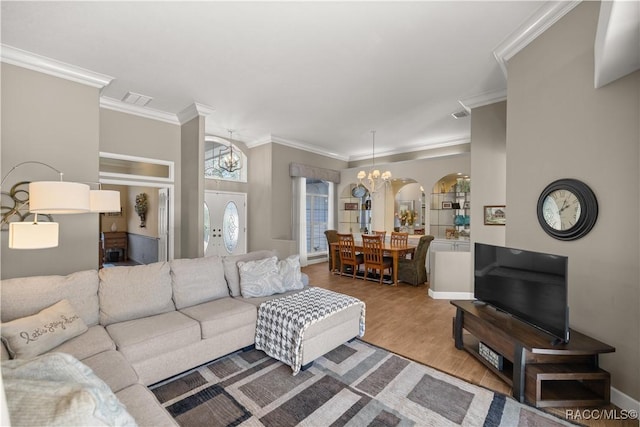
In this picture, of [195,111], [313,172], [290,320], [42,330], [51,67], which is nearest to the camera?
[42,330]

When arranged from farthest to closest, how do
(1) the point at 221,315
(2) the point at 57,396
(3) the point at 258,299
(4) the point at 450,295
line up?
1. (4) the point at 450,295
2. (3) the point at 258,299
3. (1) the point at 221,315
4. (2) the point at 57,396

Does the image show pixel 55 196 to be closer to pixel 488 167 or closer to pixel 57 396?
pixel 57 396

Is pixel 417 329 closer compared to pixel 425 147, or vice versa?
pixel 417 329

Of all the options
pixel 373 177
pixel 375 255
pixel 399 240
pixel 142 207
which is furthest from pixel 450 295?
pixel 142 207

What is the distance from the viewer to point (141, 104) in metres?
4.46

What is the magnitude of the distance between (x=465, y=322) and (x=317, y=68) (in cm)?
323

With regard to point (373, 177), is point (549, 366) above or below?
below

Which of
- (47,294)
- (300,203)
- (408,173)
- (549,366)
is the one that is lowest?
(549,366)

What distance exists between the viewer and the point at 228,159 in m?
6.12

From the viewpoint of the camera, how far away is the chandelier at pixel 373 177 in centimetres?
609

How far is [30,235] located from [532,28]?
447 centimetres

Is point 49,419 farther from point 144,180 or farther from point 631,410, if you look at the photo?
point 144,180

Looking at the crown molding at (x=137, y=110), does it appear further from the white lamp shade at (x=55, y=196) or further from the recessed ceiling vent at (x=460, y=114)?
the recessed ceiling vent at (x=460, y=114)

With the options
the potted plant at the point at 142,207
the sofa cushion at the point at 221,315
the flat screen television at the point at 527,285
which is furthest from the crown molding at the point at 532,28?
the potted plant at the point at 142,207
